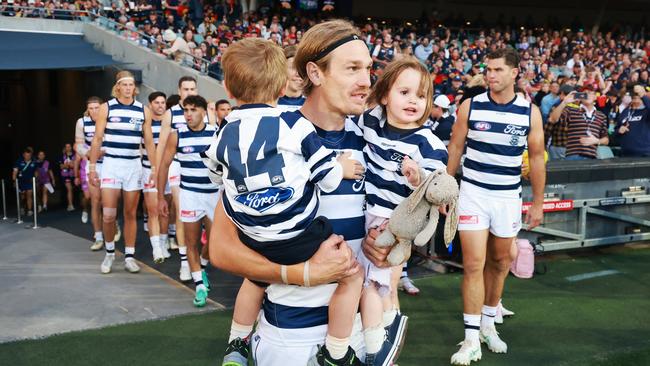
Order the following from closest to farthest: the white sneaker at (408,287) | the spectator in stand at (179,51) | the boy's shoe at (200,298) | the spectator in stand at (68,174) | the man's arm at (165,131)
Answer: the boy's shoe at (200,298) → the white sneaker at (408,287) → the man's arm at (165,131) → the spectator in stand at (68,174) → the spectator in stand at (179,51)

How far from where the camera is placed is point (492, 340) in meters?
4.93

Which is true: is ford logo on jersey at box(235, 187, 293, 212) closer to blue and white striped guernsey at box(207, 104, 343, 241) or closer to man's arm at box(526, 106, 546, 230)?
blue and white striped guernsey at box(207, 104, 343, 241)

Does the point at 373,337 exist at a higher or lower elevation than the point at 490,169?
lower

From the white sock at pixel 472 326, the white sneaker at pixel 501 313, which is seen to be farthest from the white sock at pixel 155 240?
the white sock at pixel 472 326

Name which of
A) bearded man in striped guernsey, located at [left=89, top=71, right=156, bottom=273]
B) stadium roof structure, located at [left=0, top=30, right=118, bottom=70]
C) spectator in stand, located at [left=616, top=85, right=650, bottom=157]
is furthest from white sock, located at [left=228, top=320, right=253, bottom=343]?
stadium roof structure, located at [left=0, top=30, right=118, bottom=70]

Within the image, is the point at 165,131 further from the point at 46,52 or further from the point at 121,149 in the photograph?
the point at 46,52

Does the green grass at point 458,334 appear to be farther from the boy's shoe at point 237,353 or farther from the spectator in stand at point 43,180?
the spectator in stand at point 43,180

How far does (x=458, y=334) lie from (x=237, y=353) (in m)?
3.12

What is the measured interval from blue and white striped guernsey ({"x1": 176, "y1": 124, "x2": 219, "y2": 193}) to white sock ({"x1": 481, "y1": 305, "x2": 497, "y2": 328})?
2693 mm

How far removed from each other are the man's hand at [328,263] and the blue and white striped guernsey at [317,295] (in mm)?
132

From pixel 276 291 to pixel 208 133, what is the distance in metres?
4.26

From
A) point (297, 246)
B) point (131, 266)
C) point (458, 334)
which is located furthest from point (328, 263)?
point (131, 266)

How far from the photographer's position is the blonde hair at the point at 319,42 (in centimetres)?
241

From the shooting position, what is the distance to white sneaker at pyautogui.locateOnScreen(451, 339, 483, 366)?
15.1ft
